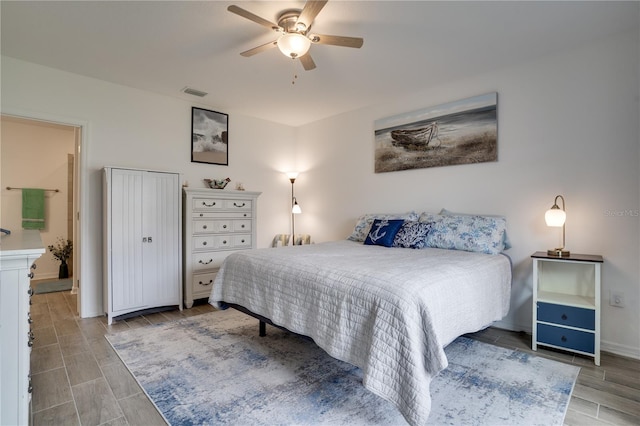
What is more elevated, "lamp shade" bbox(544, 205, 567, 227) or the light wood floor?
"lamp shade" bbox(544, 205, 567, 227)

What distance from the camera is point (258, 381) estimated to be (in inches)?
79.4

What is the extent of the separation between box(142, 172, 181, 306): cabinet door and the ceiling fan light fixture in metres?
2.12

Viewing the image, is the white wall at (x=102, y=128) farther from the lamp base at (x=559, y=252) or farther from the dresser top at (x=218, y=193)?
the lamp base at (x=559, y=252)

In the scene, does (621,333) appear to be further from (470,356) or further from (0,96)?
(0,96)

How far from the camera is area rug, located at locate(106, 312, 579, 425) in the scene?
1.66 meters

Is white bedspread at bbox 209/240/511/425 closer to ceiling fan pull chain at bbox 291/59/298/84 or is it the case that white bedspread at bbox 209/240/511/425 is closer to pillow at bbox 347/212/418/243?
pillow at bbox 347/212/418/243

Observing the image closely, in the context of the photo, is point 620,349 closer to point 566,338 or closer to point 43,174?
point 566,338

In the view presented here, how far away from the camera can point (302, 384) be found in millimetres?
1977

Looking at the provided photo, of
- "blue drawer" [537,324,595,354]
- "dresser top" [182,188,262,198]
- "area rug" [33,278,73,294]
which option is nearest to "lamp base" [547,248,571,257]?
"blue drawer" [537,324,595,354]

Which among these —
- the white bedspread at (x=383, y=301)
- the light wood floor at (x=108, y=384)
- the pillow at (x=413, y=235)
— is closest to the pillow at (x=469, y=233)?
the pillow at (x=413, y=235)

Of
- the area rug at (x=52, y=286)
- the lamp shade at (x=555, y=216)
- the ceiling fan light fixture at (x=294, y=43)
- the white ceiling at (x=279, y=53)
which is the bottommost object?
the area rug at (x=52, y=286)

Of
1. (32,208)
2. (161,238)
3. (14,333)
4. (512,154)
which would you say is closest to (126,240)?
(161,238)

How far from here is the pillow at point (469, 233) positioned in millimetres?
2785

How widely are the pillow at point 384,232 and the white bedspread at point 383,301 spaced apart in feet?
1.55
